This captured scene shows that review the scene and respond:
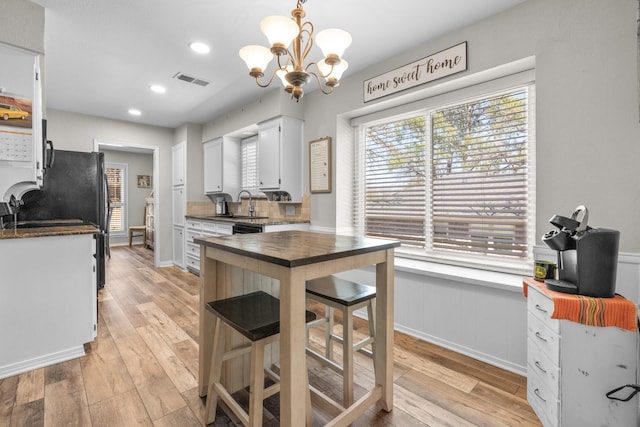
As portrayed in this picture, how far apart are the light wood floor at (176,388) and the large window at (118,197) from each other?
236 inches

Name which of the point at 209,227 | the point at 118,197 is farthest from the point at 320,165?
the point at 118,197

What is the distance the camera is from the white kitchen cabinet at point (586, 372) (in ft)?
4.42

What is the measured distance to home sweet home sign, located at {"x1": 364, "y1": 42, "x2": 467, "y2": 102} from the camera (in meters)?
2.38

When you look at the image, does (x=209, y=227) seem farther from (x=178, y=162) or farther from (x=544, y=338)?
(x=544, y=338)

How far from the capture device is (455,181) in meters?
2.63

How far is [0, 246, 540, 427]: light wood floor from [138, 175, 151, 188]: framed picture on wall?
623 cm

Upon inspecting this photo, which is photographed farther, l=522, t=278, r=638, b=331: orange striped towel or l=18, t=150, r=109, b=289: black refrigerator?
l=18, t=150, r=109, b=289: black refrigerator

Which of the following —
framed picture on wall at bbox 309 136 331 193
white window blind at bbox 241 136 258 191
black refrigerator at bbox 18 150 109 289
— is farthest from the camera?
white window blind at bbox 241 136 258 191

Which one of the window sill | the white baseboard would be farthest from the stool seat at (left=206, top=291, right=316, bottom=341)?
the white baseboard

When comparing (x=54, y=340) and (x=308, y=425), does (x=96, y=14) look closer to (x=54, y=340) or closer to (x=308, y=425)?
(x=54, y=340)

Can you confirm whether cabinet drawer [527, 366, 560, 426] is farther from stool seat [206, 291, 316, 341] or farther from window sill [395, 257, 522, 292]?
stool seat [206, 291, 316, 341]

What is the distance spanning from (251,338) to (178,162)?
4962mm

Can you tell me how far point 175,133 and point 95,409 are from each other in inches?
193

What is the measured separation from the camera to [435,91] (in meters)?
2.64
